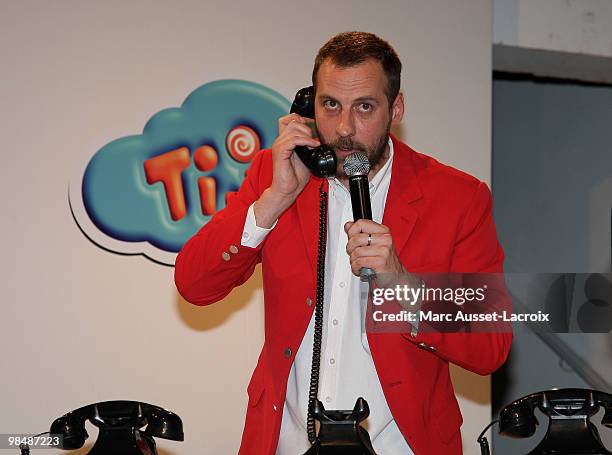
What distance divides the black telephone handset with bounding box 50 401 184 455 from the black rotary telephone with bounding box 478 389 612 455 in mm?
736

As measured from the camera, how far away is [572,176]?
5.90m

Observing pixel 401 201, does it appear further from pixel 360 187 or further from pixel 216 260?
pixel 216 260

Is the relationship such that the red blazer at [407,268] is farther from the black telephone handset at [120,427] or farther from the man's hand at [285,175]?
the black telephone handset at [120,427]

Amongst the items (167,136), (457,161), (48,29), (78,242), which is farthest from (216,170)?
(457,161)

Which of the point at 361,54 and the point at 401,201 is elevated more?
the point at 361,54

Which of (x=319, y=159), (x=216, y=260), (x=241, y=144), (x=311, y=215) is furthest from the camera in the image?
(x=241, y=144)

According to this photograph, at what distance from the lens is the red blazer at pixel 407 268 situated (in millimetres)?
2303

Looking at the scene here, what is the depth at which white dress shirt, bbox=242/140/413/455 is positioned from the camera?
2332 millimetres

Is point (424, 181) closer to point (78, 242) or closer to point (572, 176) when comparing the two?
point (78, 242)

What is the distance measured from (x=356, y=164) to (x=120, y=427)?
83 cm

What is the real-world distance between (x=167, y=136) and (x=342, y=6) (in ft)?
3.39

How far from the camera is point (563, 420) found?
82.1 inches

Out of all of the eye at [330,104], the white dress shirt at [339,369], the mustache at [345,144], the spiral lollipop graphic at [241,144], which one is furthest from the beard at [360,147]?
the spiral lollipop graphic at [241,144]

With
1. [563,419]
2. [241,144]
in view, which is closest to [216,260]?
[563,419]
